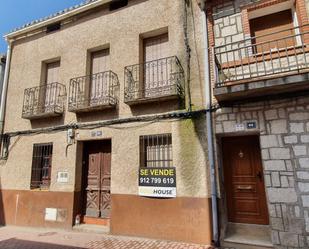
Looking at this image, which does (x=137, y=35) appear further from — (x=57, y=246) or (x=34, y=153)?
(x=57, y=246)

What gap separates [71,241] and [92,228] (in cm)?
80

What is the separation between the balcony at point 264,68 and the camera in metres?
4.66

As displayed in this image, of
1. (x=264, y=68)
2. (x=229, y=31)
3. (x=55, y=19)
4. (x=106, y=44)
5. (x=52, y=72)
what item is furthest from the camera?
(x=52, y=72)

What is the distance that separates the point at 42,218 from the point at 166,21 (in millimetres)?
7036

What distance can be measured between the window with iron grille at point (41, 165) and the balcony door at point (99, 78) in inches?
87.9

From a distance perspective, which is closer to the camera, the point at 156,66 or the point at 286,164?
the point at 286,164

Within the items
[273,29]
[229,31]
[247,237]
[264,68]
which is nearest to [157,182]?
[247,237]

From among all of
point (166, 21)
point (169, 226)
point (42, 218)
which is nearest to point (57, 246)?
point (42, 218)

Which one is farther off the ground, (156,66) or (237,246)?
(156,66)

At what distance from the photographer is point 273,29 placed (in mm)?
5699

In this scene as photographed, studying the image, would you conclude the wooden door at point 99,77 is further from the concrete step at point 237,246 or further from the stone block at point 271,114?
the concrete step at point 237,246

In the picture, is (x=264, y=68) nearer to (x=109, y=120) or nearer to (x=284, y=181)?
(x=284, y=181)

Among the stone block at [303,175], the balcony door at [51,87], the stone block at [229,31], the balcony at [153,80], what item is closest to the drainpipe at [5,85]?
the balcony door at [51,87]

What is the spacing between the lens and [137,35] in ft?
23.1
